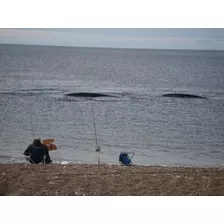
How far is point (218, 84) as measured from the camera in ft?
94.6

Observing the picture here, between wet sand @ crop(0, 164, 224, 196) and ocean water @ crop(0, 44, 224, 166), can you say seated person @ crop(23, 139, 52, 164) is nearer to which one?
wet sand @ crop(0, 164, 224, 196)

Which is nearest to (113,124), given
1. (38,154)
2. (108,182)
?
(38,154)

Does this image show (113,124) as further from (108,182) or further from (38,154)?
(108,182)

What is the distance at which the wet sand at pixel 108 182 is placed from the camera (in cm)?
495

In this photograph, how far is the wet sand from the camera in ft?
16.2

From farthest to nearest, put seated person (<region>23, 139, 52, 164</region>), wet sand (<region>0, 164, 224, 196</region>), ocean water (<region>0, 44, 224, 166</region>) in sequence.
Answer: ocean water (<region>0, 44, 224, 166</region>) < seated person (<region>23, 139, 52, 164</region>) < wet sand (<region>0, 164, 224, 196</region>)

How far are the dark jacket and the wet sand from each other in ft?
3.05

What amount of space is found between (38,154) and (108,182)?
1859mm

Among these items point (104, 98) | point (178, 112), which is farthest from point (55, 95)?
point (178, 112)

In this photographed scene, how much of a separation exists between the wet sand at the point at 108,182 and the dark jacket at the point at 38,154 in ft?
3.05

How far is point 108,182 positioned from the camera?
512 cm

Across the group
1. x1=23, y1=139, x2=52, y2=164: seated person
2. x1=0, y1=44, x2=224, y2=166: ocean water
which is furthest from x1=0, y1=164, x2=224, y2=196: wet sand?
x1=0, y1=44, x2=224, y2=166: ocean water

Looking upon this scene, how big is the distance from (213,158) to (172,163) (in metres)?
1.37
